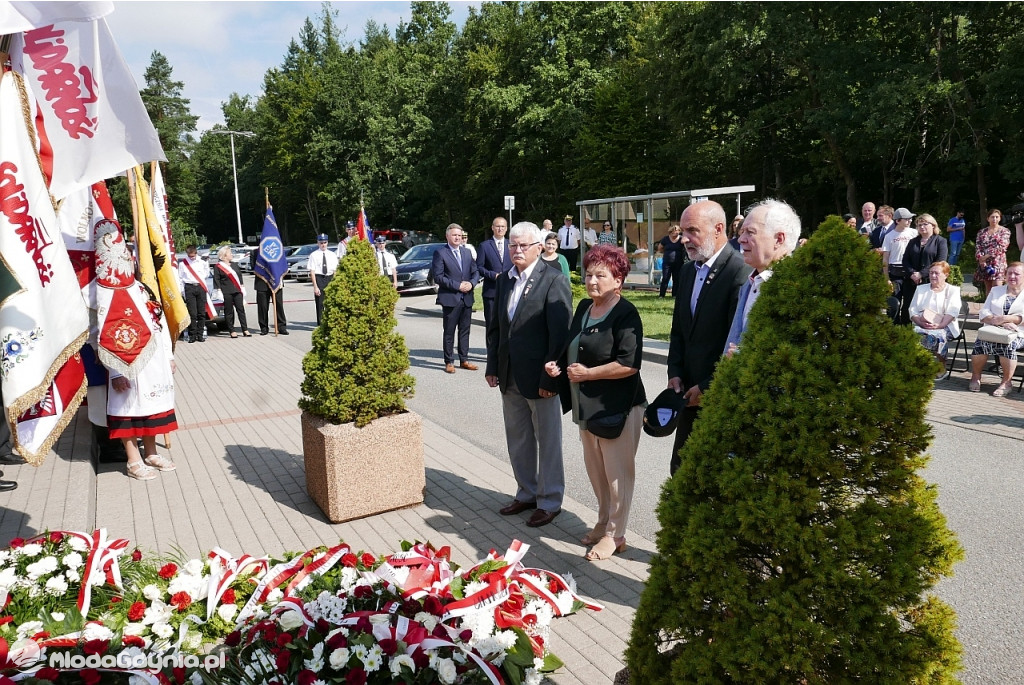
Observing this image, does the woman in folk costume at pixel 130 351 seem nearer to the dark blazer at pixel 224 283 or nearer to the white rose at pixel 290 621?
the white rose at pixel 290 621

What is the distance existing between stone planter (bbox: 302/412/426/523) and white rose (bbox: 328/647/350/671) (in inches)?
87.2

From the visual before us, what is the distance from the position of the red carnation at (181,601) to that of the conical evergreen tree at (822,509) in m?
2.76

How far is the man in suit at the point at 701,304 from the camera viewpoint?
13.8 feet

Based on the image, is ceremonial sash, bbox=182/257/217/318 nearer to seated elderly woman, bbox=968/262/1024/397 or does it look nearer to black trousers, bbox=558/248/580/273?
black trousers, bbox=558/248/580/273

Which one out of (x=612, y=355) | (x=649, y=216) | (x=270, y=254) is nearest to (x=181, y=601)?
(x=612, y=355)

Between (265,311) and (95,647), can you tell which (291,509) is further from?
(265,311)

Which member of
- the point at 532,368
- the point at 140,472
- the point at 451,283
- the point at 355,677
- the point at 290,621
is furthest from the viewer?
the point at 451,283

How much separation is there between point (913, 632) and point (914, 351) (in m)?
0.77

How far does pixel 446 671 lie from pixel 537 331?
105 inches

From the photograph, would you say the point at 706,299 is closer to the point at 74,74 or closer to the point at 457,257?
the point at 74,74

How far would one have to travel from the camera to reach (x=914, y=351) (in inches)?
80.9

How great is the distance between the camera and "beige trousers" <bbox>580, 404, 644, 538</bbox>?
4.73 meters

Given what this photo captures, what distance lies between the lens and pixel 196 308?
53.8ft

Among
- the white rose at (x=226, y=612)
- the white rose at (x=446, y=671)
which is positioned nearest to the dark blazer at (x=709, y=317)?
the white rose at (x=446, y=671)
